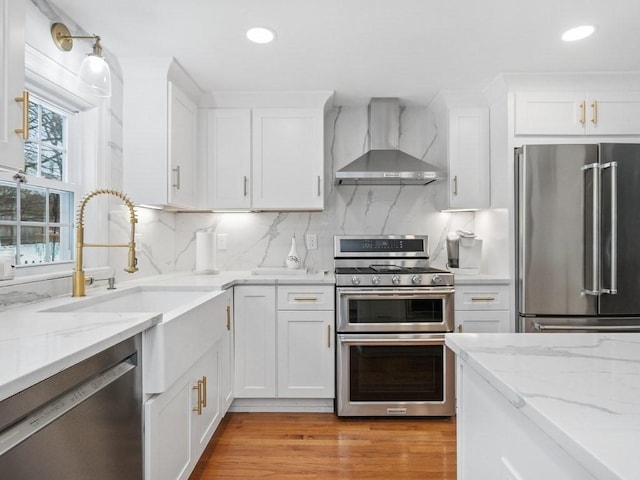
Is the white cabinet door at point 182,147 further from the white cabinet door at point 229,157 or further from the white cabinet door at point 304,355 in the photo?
the white cabinet door at point 304,355

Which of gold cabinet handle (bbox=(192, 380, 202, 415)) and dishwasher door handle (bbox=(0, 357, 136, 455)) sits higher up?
dishwasher door handle (bbox=(0, 357, 136, 455))

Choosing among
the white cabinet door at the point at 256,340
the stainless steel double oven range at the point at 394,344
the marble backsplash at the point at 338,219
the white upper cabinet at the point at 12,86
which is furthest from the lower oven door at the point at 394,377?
the white upper cabinet at the point at 12,86

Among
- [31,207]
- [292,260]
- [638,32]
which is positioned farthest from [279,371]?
[638,32]

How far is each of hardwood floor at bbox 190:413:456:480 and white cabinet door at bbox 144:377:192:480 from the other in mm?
383

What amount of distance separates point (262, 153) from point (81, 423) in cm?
219

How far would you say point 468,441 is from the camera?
39.0 inches

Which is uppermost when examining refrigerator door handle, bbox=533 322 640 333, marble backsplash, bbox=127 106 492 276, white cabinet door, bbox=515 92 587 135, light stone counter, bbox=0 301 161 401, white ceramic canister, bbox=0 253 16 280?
white cabinet door, bbox=515 92 587 135

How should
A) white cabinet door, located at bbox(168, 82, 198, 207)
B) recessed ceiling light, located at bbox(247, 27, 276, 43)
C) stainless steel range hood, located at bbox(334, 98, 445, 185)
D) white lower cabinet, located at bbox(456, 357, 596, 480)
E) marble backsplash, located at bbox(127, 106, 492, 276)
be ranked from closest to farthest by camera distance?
1. white lower cabinet, located at bbox(456, 357, 596, 480)
2. recessed ceiling light, located at bbox(247, 27, 276, 43)
3. white cabinet door, located at bbox(168, 82, 198, 207)
4. stainless steel range hood, located at bbox(334, 98, 445, 185)
5. marble backsplash, located at bbox(127, 106, 492, 276)

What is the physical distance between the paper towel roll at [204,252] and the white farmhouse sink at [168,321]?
655 mm

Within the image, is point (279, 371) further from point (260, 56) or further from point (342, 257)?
point (260, 56)

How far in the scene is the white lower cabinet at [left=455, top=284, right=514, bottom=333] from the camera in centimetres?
259

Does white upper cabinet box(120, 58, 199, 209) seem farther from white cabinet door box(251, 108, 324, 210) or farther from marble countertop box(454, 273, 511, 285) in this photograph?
marble countertop box(454, 273, 511, 285)

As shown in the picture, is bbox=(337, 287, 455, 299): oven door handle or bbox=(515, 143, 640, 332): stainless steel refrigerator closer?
bbox=(515, 143, 640, 332): stainless steel refrigerator

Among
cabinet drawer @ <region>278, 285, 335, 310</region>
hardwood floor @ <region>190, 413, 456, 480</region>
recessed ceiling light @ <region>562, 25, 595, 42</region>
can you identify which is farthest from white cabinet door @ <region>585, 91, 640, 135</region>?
hardwood floor @ <region>190, 413, 456, 480</region>
